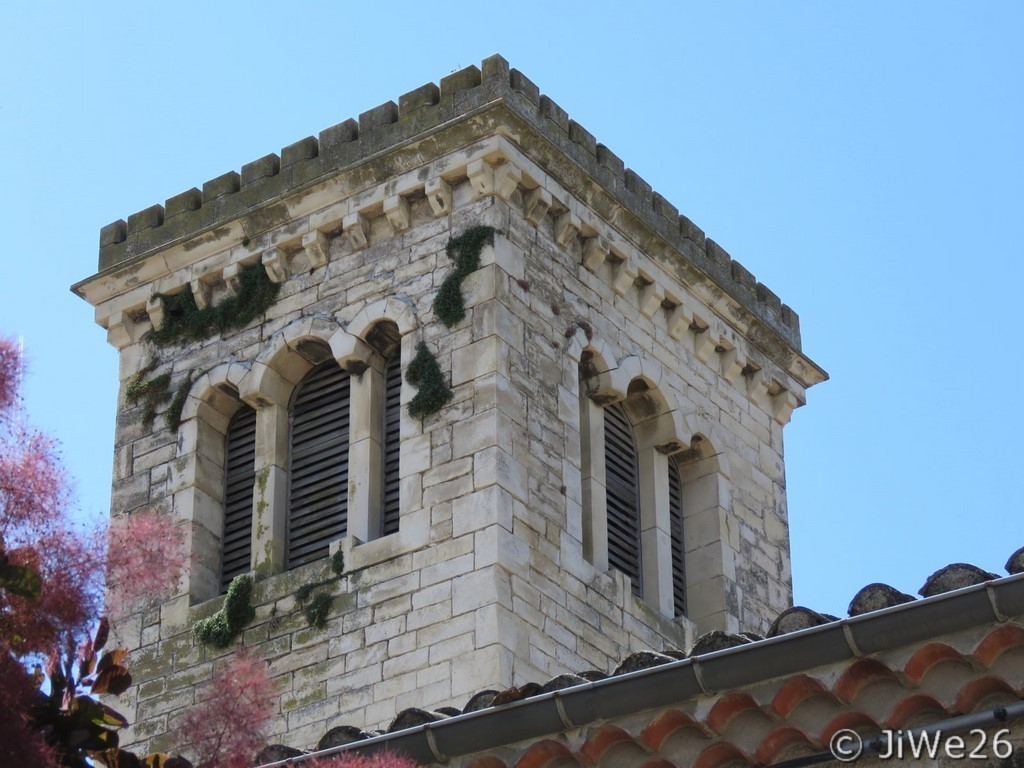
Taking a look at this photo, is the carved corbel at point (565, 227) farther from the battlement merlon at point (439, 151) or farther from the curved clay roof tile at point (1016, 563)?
the curved clay roof tile at point (1016, 563)

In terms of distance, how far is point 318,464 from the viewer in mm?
18297

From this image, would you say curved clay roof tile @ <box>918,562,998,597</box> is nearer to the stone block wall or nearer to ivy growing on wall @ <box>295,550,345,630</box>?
the stone block wall

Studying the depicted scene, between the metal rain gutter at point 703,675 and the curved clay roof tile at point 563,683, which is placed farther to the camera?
the curved clay roof tile at point 563,683

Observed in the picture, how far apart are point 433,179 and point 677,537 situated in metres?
3.55

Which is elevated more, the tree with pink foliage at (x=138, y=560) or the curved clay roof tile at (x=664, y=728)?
the curved clay roof tile at (x=664, y=728)

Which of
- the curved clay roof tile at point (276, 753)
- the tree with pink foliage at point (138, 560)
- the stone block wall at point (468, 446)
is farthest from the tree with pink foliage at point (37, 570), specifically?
the stone block wall at point (468, 446)

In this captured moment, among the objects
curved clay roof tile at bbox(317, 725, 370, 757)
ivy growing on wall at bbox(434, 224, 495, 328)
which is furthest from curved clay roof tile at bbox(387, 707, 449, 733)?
ivy growing on wall at bbox(434, 224, 495, 328)

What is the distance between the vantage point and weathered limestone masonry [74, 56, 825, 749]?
1672 centimetres

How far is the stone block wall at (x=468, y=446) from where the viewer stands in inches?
654

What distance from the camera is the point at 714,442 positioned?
19797mm

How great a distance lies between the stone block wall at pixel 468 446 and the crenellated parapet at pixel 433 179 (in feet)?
0.20

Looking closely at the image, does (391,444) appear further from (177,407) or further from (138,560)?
(138,560)

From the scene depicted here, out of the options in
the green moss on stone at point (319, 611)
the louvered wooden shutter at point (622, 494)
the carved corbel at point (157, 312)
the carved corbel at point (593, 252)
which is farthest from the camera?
the carved corbel at point (157, 312)

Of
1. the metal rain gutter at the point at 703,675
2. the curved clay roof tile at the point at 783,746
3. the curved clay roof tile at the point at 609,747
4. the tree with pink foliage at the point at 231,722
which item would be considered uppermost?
the metal rain gutter at the point at 703,675
